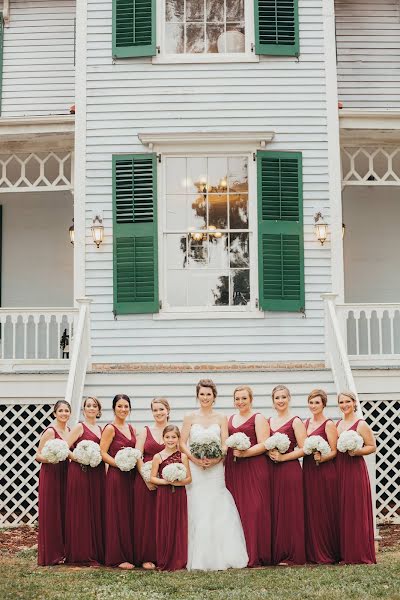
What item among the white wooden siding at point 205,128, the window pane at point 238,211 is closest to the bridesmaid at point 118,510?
the white wooden siding at point 205,128

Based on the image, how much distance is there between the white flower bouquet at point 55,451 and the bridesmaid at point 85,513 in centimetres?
15

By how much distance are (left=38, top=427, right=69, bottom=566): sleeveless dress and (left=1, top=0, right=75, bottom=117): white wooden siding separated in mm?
8176

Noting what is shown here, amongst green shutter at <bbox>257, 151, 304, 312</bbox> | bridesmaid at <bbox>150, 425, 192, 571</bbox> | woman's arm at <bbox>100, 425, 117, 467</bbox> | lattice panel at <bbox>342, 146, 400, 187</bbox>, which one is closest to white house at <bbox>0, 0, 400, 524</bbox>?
green shutter at <bbox>257, 151, 304, 312</bbox>

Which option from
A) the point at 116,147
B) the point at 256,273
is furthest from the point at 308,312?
the point at 116,147

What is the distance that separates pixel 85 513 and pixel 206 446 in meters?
1.28

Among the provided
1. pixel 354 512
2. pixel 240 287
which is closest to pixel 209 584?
pixel 354 512

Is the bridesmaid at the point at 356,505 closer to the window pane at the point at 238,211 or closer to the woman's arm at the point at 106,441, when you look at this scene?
the woman's arm at the point at 106,441

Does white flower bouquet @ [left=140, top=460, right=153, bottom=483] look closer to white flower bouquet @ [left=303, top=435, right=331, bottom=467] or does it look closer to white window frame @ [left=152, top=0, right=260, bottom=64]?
white flower bouquet @ [left=303, top=435, right=331, bottom=467]

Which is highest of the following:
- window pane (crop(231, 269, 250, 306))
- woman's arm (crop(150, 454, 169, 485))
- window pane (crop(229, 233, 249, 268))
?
window pane (crop(229, 233, 249, 268))

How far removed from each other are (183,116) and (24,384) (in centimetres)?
447

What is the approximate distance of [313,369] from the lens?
1180 centimetres

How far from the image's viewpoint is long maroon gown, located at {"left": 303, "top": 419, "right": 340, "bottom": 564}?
326 inches

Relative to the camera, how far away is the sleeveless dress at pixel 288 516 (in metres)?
8.18

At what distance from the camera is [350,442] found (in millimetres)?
8180
